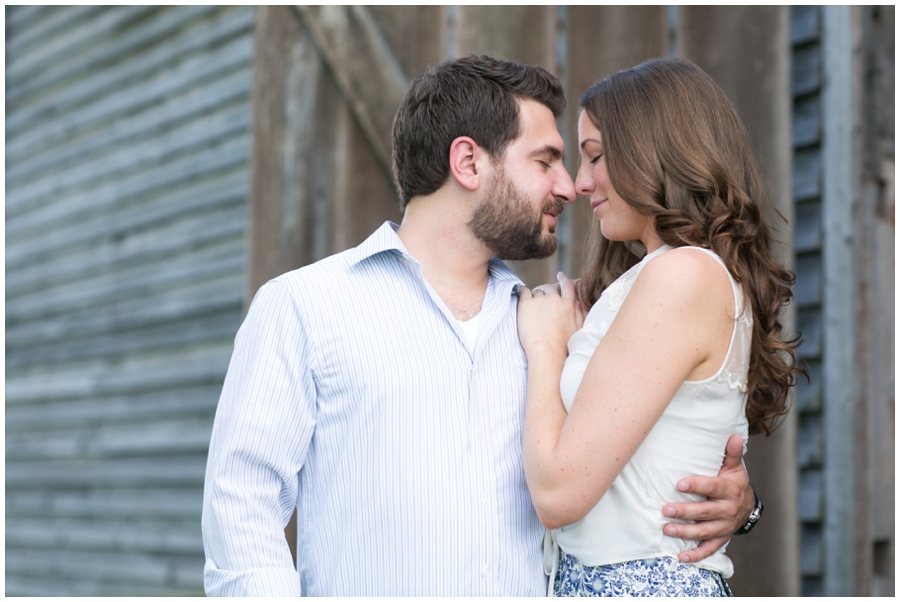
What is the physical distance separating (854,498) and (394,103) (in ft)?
5.90

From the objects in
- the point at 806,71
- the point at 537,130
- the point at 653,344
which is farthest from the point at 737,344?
the point at 806,71

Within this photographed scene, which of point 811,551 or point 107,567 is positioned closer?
point 811,551

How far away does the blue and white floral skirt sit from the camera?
194 centimetres

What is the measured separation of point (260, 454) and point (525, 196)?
788 millimetres

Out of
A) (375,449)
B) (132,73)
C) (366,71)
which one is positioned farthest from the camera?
(132,73)

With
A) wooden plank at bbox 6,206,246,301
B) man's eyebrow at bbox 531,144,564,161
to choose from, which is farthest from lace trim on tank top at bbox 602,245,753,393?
wooden plank at bbox 6,206,246,301

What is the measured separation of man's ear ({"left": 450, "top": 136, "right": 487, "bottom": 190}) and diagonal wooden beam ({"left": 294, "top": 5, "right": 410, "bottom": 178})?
67 centimetres

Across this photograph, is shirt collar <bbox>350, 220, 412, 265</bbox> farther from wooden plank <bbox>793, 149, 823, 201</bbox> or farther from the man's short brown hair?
wooden plank <bbox>793, 149, 823, 201</bbox>

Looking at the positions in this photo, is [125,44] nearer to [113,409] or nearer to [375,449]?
[113,409]

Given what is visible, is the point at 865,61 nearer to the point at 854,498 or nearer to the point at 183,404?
the point at 854,498

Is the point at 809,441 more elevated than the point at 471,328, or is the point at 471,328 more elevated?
the point at 471,328

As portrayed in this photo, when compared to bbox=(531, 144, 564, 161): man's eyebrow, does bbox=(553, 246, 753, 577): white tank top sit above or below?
below

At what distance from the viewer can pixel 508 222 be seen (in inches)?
88.8

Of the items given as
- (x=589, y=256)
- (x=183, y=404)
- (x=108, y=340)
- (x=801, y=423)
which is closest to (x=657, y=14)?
(x=589, y=256)
